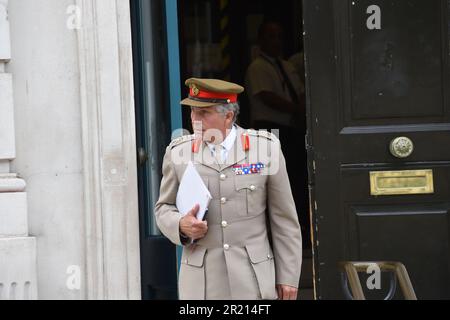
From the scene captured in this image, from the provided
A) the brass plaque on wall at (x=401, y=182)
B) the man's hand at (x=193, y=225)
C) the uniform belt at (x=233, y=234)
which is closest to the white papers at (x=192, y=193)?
the man's hand at (x=193, y=225)

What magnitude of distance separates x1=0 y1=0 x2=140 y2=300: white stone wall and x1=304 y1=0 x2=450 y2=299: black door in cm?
122

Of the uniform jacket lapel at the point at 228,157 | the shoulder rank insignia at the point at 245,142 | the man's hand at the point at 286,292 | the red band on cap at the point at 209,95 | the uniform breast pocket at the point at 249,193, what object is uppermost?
the red band on cap at the point at 209,95

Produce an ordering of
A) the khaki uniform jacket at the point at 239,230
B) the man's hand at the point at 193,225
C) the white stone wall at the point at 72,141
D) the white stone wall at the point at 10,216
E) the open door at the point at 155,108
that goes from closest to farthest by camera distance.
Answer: the man's hand at the point at 193,225 → the khaki uniform jacket at the point at 239,230 → the white stone wall at the point at 10,216 → the white stone wall at the point at 72,141 → the open door at the point at 155,108

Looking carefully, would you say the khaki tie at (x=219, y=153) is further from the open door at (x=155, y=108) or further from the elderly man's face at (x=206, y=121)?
the open door at (x=155, y=108)

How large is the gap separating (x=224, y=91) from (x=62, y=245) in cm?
198

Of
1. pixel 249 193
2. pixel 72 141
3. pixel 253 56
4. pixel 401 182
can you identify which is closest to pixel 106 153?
pixel 72 141

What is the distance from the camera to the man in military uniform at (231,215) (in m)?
5.26

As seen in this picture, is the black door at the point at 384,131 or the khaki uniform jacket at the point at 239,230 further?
the black door at the point at 384,131

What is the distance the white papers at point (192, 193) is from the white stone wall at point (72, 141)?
61.6 inches

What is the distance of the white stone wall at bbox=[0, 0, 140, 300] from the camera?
674 centimetres

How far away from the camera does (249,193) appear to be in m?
5.32

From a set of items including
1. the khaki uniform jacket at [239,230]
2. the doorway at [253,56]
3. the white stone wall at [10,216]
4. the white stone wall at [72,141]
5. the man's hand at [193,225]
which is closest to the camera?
the man's hand at [193,225]

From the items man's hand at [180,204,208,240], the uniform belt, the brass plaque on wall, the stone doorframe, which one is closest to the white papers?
man's hand at [180,204,208,240]

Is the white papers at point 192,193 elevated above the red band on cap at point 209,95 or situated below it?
below
